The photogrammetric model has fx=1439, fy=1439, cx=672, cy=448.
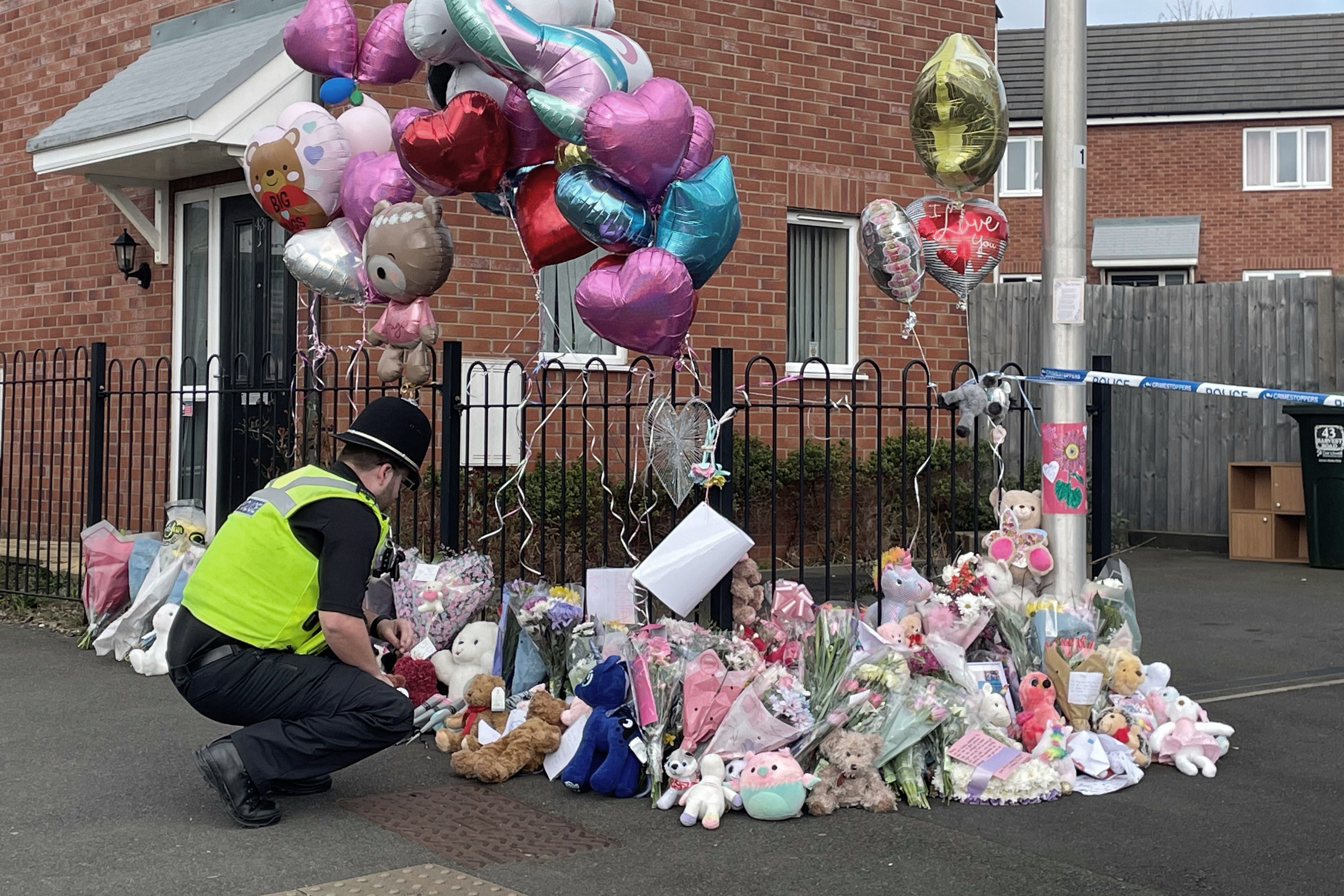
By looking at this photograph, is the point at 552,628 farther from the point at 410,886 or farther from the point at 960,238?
the point at 960,238

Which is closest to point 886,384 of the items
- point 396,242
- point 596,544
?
point 596,544

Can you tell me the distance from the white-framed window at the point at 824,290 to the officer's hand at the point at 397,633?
7085 mm

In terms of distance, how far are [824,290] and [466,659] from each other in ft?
21.8

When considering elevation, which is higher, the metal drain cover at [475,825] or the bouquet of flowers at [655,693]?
the bouquet of flowers at [655,693]

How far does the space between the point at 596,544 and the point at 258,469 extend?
8.22 feet

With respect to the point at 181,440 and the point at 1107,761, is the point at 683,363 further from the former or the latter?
the point at 181,440

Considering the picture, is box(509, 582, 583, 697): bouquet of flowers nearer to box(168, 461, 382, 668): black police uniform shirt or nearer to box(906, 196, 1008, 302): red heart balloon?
box(168, 461, 382, 668): black police uniform shirt

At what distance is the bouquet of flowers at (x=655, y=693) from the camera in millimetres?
5281

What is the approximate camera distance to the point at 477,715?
6.00 meters

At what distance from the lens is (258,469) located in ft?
33.9

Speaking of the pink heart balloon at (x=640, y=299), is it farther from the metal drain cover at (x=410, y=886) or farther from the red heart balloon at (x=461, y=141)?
the metal drain cover at (x=410, y=886)

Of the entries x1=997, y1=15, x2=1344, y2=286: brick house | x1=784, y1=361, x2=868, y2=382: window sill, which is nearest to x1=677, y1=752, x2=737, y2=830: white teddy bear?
x1=784, y1=361, x2=868, y2=382: window sill

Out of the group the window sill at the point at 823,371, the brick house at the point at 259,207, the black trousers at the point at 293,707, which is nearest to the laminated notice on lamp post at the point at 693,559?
the black trousers at the point at 293,707

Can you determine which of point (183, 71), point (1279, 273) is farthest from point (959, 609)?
point (1279, 273)
